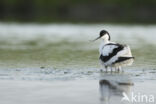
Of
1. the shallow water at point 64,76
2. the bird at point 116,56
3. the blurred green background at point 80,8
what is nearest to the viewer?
the shallow water at point 64,76

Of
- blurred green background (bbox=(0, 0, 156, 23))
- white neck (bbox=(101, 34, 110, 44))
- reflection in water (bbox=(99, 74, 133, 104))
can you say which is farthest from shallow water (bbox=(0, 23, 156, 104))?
blurred green background (bbox=(0, 0, 156, 23))

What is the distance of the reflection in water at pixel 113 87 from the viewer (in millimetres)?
11344

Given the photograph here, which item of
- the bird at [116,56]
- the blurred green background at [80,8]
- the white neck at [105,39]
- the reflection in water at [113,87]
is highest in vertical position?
the blurred green background at [80,8]

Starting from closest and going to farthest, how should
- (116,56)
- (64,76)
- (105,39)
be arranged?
1. (64,76)
2. (116,56)
3. (105,39)

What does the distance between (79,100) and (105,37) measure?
21.0 feet

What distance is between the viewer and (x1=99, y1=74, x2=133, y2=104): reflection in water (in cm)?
1134

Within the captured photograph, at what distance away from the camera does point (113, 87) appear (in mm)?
12812

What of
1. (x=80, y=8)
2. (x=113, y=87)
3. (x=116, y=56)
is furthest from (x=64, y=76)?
(x=80, y=8)

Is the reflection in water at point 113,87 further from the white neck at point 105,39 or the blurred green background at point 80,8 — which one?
the blurred green background at point 80,8

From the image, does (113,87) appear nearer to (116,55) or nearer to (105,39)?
(116,55)

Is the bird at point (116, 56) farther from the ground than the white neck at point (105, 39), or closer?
closer

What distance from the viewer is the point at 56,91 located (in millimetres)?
12445

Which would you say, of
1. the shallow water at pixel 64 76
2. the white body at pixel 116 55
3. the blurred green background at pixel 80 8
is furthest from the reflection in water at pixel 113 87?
the blurred green background at pixel 80 8

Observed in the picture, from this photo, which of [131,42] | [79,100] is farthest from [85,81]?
[131,42]
